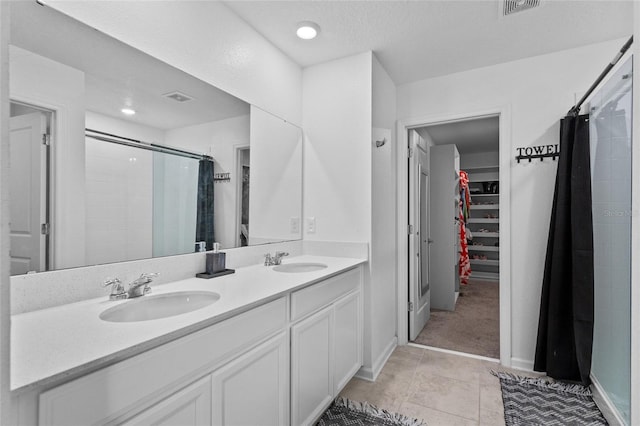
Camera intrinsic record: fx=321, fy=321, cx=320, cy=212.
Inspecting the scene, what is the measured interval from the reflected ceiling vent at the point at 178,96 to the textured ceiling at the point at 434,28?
0.67 meters

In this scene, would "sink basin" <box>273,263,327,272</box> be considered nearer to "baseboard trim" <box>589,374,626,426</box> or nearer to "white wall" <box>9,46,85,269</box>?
"white wall" <box>9,46,85,269</box>

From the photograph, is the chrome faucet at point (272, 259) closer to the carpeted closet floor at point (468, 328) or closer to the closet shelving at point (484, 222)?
the carpeted closet floor at point (468, 328)

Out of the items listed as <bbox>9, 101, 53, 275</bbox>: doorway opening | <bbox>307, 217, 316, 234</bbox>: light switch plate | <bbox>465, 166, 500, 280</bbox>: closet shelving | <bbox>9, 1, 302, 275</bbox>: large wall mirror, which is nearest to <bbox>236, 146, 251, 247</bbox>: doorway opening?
<bbox>9, 1, 302, 275</bbox>: large wall mirror

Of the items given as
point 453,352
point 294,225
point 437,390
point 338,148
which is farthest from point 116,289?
point 453,352

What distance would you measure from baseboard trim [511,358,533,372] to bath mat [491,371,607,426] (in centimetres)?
15

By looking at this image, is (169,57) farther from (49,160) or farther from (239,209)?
(239,209)

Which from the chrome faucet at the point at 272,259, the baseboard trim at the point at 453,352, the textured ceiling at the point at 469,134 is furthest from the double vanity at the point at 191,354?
the textured ceiling at the point at 469,134

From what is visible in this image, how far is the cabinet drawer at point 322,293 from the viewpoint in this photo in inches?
62.6

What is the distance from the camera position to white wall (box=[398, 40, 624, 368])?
2484 millimetres

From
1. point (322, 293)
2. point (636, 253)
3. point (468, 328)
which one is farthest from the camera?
point (468, 328)

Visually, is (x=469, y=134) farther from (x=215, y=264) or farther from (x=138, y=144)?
(x=138, y=144)

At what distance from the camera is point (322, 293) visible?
1819 mm

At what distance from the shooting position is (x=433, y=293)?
4.28 m

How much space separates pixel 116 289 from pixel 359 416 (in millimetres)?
1550
